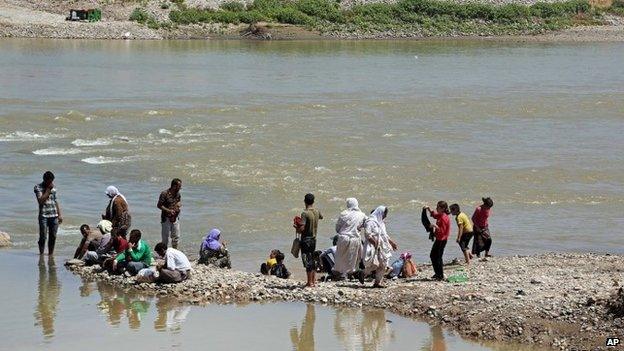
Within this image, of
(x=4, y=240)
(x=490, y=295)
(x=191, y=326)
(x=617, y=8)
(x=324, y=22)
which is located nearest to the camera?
(x=191, y=326)

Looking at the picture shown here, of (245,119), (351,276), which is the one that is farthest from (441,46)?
(351,276)

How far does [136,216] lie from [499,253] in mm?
7345

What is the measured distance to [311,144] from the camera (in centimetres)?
3441

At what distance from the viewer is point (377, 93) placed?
165ft

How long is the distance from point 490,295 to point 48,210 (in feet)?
23.4

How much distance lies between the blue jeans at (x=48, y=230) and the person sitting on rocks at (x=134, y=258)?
185cm

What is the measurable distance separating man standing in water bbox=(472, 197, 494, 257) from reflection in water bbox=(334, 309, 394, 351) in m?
4.11

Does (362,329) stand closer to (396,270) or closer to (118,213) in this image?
(396,270)

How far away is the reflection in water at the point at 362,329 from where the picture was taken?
554 inches

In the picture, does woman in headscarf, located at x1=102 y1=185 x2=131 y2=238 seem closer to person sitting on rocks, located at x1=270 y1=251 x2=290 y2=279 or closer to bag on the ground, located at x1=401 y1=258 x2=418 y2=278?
person sitting on rocks, located at x1=270 y1=251 x2=290 y2=279

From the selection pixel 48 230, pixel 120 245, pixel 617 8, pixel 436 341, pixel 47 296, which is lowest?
pixel 47 296

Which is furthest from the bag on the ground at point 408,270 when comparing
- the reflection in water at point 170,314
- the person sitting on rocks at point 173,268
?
the reflection in water at point 170,314

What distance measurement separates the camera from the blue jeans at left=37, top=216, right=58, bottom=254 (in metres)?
18.2

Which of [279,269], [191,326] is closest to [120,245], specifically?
[279,269]
